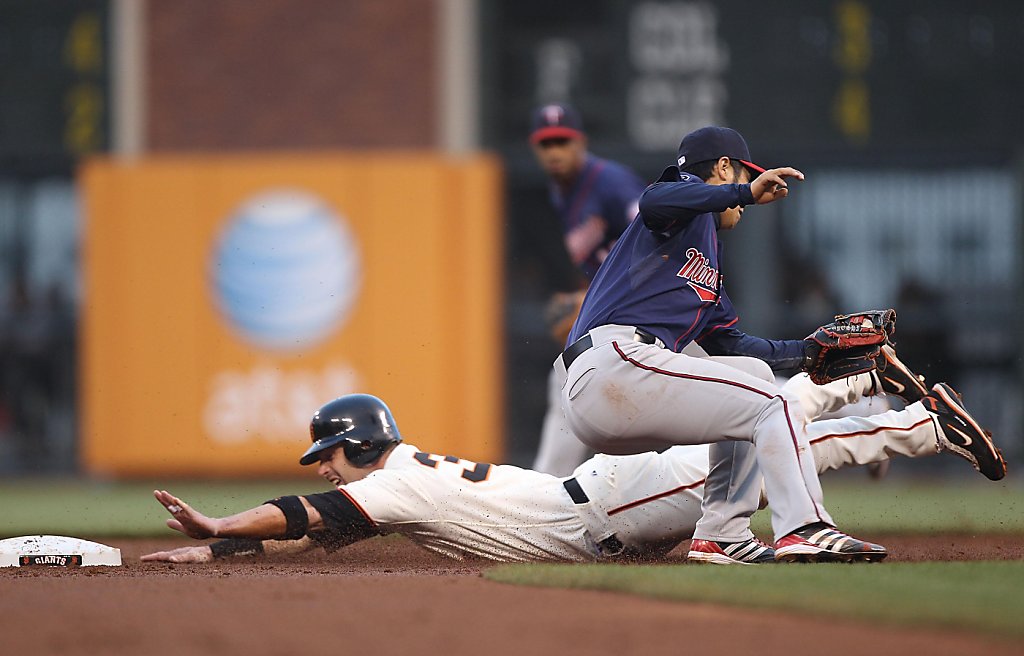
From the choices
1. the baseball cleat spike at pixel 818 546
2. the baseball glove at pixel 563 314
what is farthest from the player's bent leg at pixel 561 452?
the baseball cleat spike at pixel 818 546

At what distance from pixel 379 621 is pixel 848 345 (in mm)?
2214

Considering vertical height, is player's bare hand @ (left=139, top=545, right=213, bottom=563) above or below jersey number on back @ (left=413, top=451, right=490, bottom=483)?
below

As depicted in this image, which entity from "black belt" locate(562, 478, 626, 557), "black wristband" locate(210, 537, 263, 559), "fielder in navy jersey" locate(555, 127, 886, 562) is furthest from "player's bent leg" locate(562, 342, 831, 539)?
"black wristband" locate(210, 537, 263, 559)

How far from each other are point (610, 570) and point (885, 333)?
1422 mm

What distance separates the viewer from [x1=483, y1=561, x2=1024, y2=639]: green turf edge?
3.58 metres

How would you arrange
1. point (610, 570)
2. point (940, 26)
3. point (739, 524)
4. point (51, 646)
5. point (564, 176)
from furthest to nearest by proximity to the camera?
point (940, 26) < point (564, 176) < point (739, 524) < point (610, 570) < point (51, 646)

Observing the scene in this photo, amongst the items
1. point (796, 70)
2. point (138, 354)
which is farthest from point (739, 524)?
point (138, 354)

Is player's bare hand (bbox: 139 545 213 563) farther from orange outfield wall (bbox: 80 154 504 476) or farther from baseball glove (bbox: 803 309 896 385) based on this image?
orange outfield wall (bbox: 80 154 504 476)

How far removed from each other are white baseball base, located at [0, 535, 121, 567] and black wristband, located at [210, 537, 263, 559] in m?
0.41

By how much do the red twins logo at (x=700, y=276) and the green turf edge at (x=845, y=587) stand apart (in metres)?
0.88

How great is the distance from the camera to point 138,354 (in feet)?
40.8

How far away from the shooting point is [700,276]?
4914 mm

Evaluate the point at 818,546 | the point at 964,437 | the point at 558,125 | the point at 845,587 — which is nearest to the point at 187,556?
the point at 818,546

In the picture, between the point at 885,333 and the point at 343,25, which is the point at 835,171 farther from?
the point at 885,333
